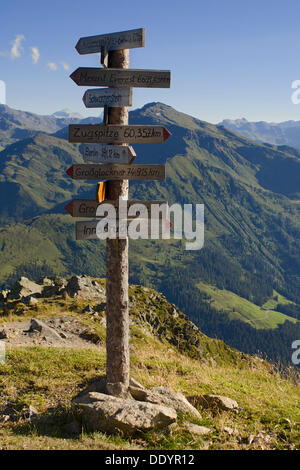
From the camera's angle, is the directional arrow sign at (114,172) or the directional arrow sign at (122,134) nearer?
the directional arrow sign at (122,134)

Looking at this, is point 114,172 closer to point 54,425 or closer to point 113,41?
point 113,41

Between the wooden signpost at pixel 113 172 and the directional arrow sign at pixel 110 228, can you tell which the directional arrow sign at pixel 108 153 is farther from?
the directional arrow sign at pixel 110 228

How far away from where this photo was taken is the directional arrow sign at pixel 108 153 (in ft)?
35.5

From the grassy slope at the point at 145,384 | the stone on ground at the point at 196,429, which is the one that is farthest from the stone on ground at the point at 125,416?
the stone on ground at the point at 196,429

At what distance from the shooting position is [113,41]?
35.2 feet

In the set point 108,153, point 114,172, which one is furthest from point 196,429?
point 108,153

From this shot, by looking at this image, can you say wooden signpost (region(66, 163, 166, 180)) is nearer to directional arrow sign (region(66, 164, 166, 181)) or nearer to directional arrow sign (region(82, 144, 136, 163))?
directional arrow sign (region(66, 164, 166, 181))

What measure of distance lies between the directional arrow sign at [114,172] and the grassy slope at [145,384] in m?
6.53

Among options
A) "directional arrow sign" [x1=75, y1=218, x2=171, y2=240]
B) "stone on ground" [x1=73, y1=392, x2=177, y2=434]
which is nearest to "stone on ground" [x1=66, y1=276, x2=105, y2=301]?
"directional arrow sign" [x1=75, y1=218, x2=171, y2=240]

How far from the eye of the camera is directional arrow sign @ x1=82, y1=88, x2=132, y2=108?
35.1 ft

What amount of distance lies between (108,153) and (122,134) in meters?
0.68
